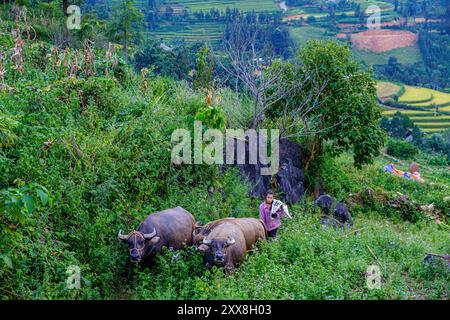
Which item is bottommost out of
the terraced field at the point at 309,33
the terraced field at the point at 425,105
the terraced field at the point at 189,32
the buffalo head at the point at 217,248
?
the terraced field at the point at 425,105

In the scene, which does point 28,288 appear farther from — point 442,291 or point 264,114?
point 264,114

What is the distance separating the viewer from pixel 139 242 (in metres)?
7.54

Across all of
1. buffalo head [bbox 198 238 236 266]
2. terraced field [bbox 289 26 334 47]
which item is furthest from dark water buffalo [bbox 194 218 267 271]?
terraced field [bbox 289 26 334 47]

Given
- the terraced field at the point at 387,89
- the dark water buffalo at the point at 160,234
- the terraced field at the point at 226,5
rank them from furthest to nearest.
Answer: the terraced field at the point at 226,5
the terraced field at the point at 387,89
the dark water buffalo at the point at 160,234

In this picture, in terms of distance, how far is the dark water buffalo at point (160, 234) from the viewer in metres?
7.55

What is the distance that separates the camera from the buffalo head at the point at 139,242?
7441mm

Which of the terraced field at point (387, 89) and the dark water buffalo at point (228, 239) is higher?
the dark water buffalo at point (228, 239)

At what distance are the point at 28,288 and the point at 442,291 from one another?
220 inches

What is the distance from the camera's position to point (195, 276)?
7.25 meters

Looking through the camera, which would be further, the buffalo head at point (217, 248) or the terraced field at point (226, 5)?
the terraced field at point (226, 5)

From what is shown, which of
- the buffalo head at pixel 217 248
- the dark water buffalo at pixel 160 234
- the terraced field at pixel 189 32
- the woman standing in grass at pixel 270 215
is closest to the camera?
the buffalo head at pixel 217 248

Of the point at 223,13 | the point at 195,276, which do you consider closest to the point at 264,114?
the point at 195,276

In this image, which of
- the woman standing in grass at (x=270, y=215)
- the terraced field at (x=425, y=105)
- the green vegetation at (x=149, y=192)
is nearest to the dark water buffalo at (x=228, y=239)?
the green vegetation at (x=149, y=192)

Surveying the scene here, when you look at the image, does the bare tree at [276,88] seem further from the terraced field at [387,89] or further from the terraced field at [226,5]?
the terraced field at [226,5]
